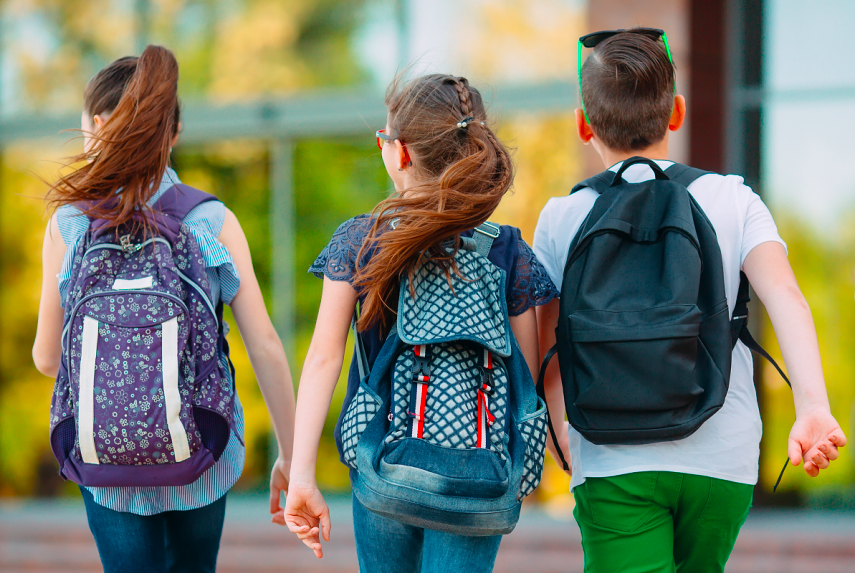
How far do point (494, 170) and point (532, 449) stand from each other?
63 cm

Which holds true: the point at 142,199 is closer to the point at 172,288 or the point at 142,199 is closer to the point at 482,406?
the point at 172,288

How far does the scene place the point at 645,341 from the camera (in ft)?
5.71

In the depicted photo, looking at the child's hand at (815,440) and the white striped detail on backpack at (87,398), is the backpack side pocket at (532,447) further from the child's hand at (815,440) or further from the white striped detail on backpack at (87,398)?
the white striped detail on backpack at (87,398)

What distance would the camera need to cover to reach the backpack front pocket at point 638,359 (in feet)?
5.69

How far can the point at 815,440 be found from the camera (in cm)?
170

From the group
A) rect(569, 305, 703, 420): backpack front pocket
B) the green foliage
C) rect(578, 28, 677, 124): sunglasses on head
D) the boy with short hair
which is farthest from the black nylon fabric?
the green foliage

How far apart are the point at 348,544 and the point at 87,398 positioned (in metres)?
3.45

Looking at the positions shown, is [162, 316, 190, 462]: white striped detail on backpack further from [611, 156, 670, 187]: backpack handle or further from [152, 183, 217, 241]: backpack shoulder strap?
[611, 156, 670, 187]: backpack handle

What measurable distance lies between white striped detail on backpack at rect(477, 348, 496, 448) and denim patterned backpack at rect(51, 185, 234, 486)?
0.68 m

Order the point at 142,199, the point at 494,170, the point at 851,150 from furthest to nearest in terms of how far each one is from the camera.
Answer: the point at 851,150, the point at 142,199, the point at 494,170

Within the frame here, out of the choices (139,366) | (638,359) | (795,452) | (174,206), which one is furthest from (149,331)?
(795,452)

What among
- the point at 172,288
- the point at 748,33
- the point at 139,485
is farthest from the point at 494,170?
the point at 748,33

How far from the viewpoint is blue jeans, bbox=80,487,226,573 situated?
204cm

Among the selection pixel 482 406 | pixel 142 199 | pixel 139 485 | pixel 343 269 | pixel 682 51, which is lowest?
pixel 139 485
